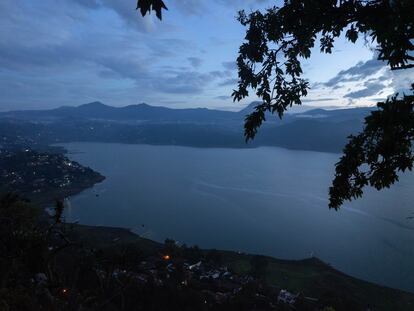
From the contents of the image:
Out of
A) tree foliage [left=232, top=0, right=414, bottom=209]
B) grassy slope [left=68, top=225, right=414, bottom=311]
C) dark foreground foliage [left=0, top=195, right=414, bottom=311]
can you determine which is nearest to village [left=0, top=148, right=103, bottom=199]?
dark foreground foliage [left=0, top=195, right=414, bottom=311]

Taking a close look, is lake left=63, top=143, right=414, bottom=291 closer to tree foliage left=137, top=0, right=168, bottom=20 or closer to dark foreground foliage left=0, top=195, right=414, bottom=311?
dark foreground foliage left=0, top=195, right=414, bottom=311

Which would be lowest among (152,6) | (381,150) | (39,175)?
(39,175)

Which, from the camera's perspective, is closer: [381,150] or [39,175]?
[381,150]

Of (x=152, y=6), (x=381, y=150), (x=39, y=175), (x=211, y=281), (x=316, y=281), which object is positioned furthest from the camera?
(x=39, y=175)

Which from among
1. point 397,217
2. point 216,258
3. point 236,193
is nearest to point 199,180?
point 236,193

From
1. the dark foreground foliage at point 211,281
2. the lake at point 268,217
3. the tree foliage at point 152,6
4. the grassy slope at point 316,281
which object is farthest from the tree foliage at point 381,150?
the lake at point 268,217

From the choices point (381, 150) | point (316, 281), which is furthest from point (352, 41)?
point (316, 281)

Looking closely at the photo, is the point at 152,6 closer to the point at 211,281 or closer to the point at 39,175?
the point at 211,281

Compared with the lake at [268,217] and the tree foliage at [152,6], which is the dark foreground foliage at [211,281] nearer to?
the lake at [268,217]
